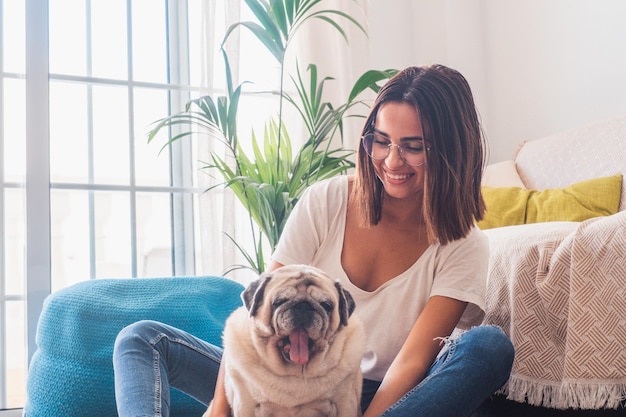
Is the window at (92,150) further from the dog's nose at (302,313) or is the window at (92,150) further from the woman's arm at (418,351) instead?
the dog's nose at (302,313)

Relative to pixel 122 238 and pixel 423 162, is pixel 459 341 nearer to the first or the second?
pixel 423 162

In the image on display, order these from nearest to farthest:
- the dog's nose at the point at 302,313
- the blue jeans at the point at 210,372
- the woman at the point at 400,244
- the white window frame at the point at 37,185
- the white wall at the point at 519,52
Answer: the dog's nose at the point at 302,313 < the blue jeans at the point at 210,372 < the woman at the point at 400,244 < the white window frame at the point at 37,185 < the white wall at the point at 519,52

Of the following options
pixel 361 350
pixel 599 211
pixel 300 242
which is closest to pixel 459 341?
pixel 361 350

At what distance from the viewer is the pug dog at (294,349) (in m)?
→ 0.96

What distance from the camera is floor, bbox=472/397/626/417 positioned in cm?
139

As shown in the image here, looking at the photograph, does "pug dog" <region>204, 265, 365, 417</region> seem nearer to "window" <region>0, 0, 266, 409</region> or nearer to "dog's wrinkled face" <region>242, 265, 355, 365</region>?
"dog's wrinkled face" <region>242, 265, 355, 365</region>

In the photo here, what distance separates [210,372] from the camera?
146 centimetres

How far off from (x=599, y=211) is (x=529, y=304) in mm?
941

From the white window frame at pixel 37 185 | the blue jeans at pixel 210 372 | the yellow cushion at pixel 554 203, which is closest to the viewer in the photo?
the blue jeans at pixel 210 372

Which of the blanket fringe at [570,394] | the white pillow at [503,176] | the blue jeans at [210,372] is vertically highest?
the white pillow at [503,176]

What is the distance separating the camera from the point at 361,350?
1.07 meters

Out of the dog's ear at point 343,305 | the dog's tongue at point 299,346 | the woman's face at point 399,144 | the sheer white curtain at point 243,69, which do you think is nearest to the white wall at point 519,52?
the sheer white curtain at point 243,69

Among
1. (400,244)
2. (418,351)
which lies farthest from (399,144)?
(418,351)

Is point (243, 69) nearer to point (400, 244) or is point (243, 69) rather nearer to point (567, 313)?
point (400, 244)
